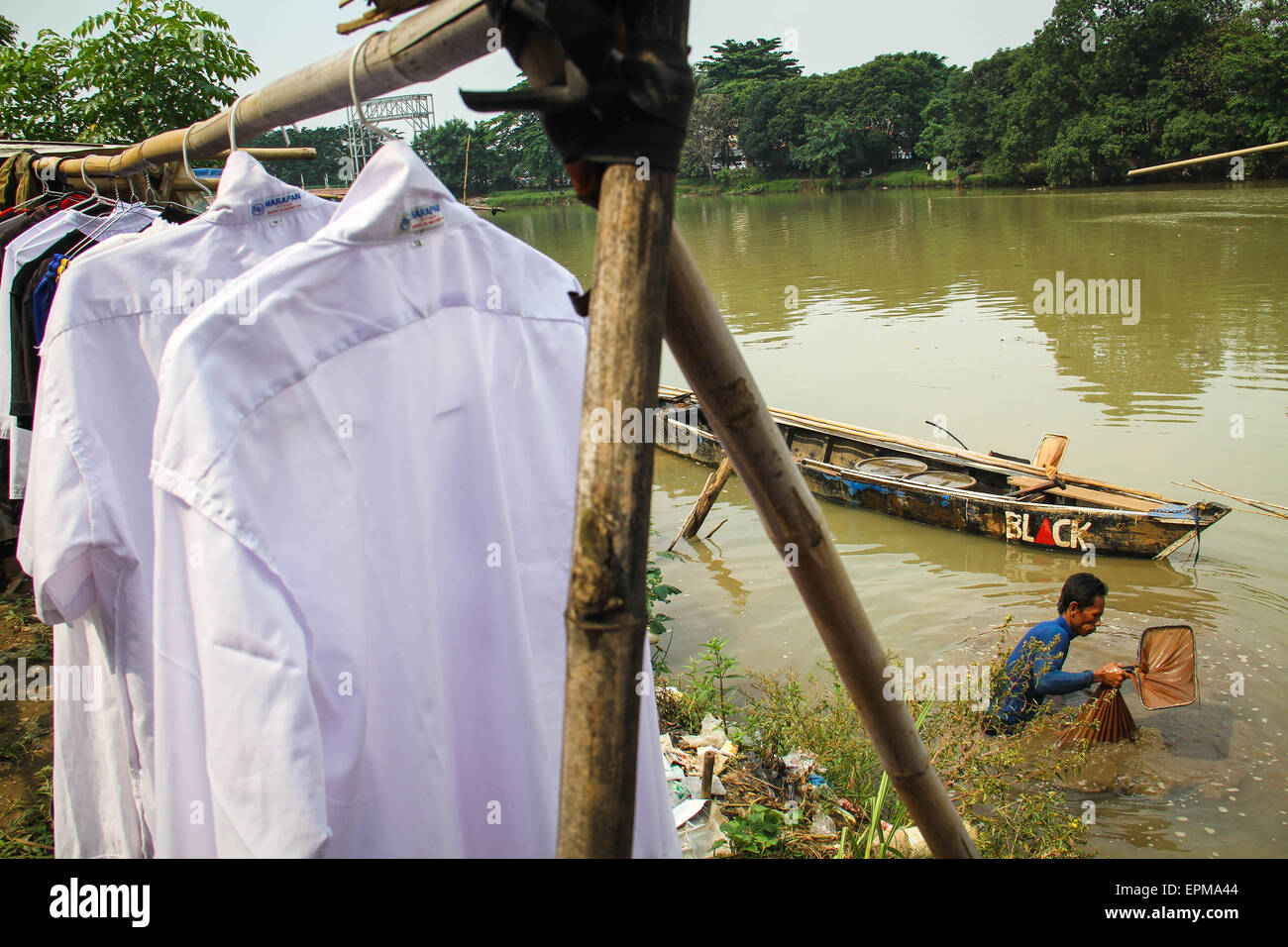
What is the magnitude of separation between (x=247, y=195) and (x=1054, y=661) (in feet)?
15.2

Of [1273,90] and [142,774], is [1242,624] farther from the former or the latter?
[1273,90]

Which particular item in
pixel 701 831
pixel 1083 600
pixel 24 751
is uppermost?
pixel 1083 600

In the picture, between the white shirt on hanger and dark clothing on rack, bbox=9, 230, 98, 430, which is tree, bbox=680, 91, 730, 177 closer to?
the white shirt on hanger

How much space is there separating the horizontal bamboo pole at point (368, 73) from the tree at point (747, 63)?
7291cm

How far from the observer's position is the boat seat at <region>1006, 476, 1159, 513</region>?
25.8 feet

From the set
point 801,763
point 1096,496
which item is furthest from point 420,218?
point 1096,496

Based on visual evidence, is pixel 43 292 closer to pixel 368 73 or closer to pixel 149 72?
pixel 368 73

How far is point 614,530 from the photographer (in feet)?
2.90

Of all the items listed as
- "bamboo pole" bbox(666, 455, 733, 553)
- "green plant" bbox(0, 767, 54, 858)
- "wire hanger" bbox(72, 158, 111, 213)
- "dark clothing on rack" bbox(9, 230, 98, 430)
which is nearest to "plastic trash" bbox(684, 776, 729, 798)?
"green plant" bbox(0, 767, 54, 858)

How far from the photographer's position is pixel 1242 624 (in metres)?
7.01

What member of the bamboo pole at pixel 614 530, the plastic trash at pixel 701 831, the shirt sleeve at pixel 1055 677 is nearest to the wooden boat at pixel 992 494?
the shirt sleeve at pixel 1055 677

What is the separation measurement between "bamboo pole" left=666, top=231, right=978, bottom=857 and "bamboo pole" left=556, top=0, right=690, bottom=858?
14cm

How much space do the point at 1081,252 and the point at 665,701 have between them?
21.7 m
